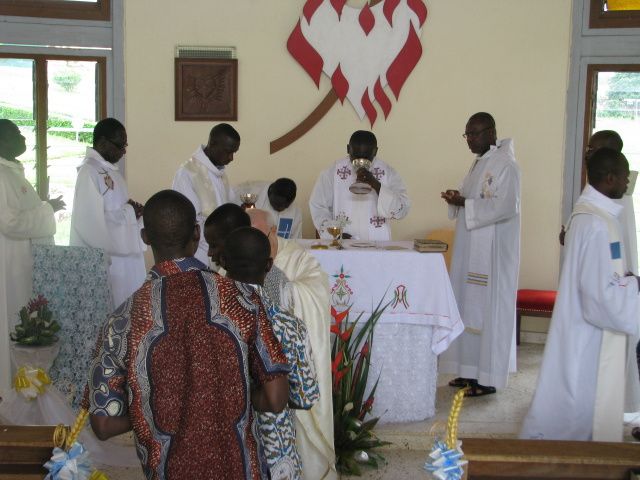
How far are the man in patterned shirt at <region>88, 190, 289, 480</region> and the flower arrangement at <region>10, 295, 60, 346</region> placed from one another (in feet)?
9.44

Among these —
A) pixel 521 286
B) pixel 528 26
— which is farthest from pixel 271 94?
pixel 521 286

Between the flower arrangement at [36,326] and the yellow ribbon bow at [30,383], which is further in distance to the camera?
the flower arrangement at [36,326]

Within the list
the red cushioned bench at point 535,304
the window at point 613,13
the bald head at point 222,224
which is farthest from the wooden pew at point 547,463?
the window at point 613,13

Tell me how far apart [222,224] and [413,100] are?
15.9 feet

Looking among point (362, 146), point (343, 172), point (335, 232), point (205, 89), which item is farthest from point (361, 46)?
point (335, 232)

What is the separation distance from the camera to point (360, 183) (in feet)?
19.1

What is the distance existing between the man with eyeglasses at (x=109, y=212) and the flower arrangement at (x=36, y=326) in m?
0.60

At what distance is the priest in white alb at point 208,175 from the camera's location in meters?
5.51

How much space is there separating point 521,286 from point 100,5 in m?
4.91

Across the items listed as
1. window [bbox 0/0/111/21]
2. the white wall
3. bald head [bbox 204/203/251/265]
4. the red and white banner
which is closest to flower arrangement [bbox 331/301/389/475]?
bald head [bbox 204/203/251/265]

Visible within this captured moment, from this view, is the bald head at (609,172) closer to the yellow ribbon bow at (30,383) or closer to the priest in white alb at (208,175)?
the priest in white alb at (208,175)

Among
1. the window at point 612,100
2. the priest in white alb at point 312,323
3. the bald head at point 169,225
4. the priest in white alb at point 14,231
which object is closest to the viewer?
the bald head at point 169,225

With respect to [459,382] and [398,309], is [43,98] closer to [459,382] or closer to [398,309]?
[398,309]

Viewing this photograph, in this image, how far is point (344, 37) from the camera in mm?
7340
